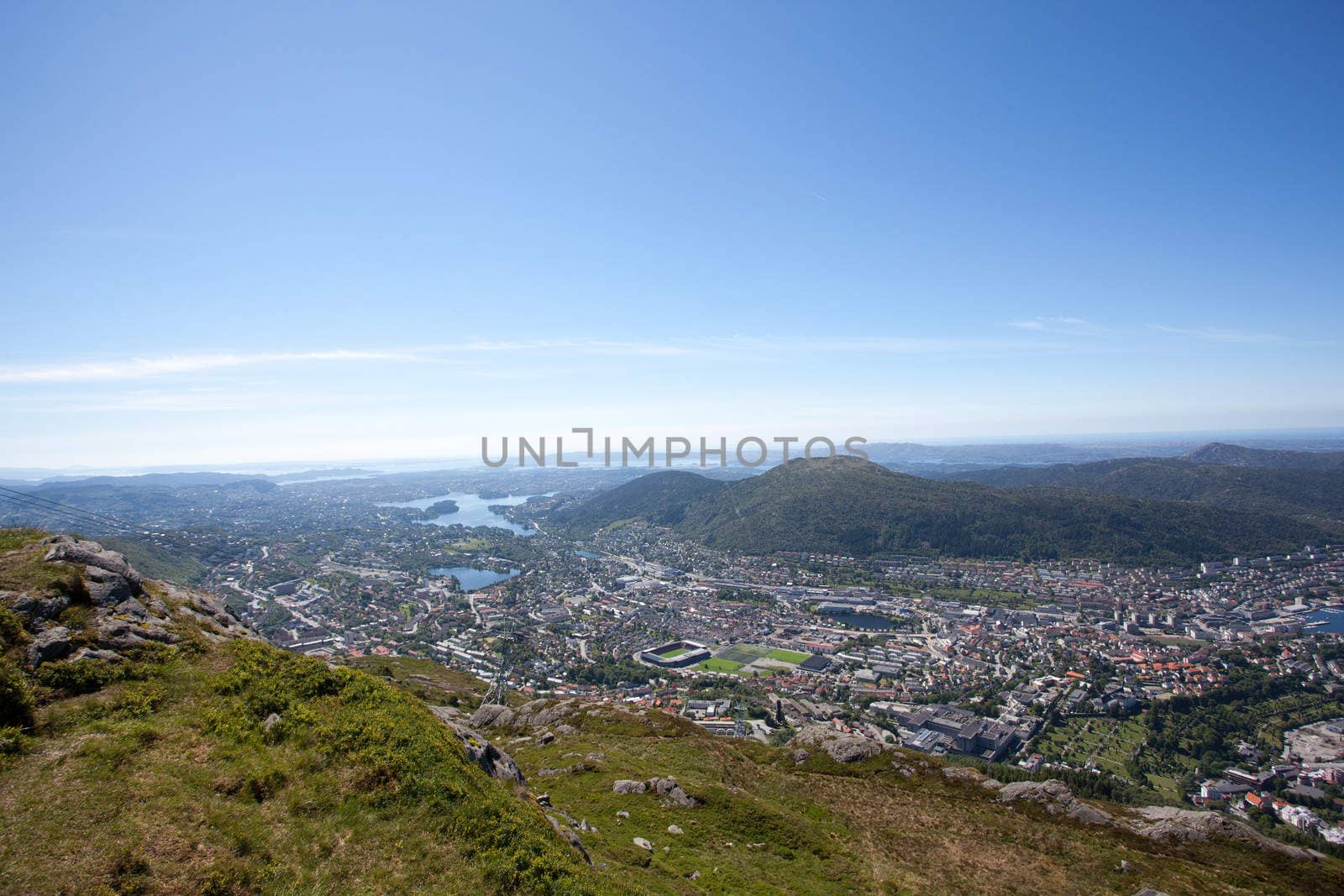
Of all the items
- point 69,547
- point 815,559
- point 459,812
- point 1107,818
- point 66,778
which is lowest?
point 815,559

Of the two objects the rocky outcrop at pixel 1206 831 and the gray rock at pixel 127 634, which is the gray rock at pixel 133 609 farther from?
the rocky outcrop at pixel 1206 831

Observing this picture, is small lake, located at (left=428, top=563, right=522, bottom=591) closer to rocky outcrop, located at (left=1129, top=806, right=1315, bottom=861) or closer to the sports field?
the sports field

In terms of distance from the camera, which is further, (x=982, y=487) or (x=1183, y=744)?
(x=982, y=487)

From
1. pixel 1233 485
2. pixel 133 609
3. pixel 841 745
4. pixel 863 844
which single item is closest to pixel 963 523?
pixel 1233 485

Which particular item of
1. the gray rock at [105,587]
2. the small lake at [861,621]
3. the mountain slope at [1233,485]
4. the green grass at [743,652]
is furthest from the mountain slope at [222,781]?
the mountain slope at [1233,485]

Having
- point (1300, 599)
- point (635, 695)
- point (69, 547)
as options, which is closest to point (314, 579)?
point (635, 695)

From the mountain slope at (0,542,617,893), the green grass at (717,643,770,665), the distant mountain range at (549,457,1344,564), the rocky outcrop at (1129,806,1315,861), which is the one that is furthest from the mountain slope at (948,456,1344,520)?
the mountain slope at (0,542,617,893)

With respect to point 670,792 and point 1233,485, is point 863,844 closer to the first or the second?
point 670,792

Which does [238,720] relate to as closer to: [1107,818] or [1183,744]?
[1107,818]
